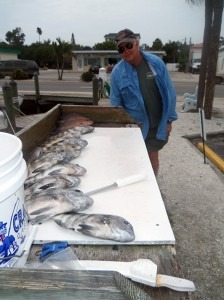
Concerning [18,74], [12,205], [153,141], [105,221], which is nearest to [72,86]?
[18,74]

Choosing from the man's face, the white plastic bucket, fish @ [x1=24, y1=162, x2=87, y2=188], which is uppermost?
the man's face

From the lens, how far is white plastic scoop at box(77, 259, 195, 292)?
1208 millimetres

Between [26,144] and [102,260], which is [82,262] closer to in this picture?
[102,260]

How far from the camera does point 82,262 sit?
1.33 meters

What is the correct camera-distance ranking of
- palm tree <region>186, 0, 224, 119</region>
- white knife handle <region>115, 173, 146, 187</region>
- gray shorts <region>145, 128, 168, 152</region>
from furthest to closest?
palm tree <region>186, 0, 224, 119</region> → gray shorts <region>145, 128, 168, 152</region> → white knife handle <region>115, 173, 146, 187</region>

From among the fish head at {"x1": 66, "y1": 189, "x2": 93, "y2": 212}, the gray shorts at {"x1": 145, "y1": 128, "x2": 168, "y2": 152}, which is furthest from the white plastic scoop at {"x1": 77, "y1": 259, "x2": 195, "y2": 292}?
the gray shorts at {"x1": 145, "y1": 128, "x2": 168, "y2": 152}

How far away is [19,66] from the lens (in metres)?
38.8

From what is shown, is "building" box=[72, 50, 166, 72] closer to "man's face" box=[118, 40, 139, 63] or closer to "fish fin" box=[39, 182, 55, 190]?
"man's face" box=[118, 40, 139, 63]

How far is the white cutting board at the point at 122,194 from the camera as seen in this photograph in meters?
1.52

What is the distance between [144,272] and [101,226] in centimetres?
34

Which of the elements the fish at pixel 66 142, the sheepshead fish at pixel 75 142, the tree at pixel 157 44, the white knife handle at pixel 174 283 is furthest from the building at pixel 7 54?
the white knife handle at pixel 174 283

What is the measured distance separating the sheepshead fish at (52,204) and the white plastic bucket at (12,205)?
26 cm

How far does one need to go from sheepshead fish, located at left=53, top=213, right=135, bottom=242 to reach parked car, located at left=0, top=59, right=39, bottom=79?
38.1 m

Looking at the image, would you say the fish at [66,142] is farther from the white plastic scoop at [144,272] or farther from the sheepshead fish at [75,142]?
the white plastic scoop at [144,272]
